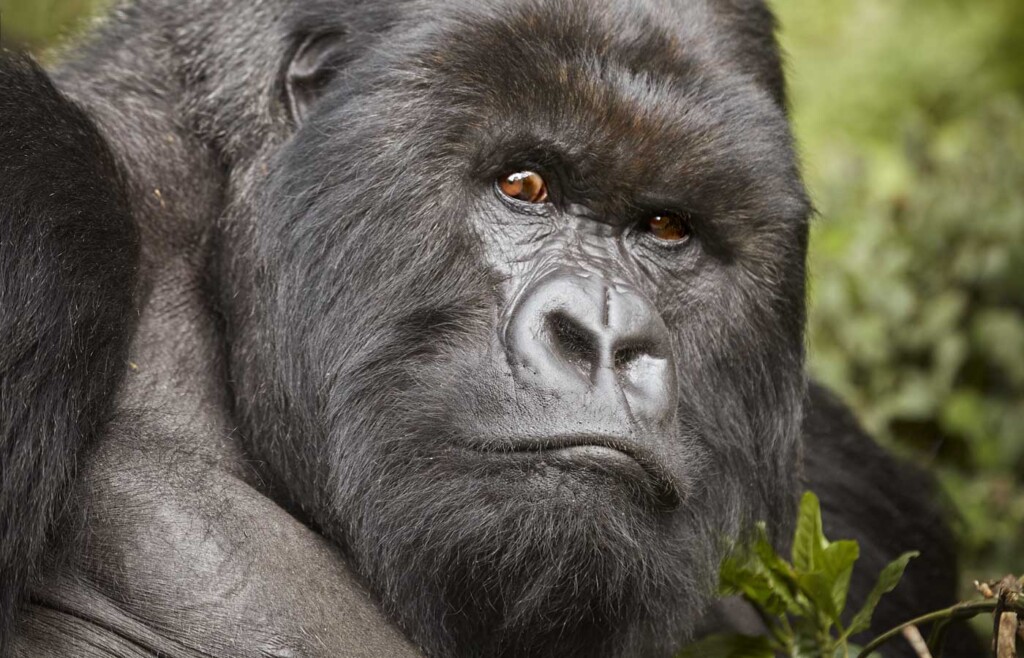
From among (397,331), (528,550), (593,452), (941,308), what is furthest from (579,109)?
(941,308)

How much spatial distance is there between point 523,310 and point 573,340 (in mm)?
146

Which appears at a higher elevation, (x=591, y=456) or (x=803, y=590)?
(x=591, y=456)

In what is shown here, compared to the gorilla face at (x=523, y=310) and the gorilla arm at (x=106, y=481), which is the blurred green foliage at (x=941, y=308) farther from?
the gorilla arm at (x=106, y=481)

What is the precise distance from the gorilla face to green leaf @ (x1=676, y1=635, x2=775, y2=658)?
0.20 ft

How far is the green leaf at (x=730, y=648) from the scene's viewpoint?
3.14 m

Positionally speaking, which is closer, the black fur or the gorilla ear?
the black fur

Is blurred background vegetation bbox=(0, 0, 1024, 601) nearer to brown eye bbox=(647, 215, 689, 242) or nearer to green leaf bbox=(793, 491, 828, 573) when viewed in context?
brown eye bbox=(647, 215, 689, 242)

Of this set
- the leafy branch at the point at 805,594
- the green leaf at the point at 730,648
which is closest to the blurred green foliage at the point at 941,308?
the leafy branch at the point at 805,594

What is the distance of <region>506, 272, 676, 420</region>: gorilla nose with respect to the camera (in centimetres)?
273

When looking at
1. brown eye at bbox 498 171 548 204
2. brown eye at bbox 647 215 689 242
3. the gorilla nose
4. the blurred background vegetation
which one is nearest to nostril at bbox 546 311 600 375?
the gorilla nose

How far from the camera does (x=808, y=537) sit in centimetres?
314

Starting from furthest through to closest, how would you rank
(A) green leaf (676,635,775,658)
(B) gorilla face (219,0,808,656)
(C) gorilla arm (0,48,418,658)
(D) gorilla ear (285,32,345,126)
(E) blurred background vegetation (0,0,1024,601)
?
(E) blurred background vegetation (0,0,1024,601), (D) gorilla ear (285,32,345,126), (A) green leaf (676,635,775,658), (B) gorilla face (219,0,808,656), (C) gorilla arm (0,48,418,658)

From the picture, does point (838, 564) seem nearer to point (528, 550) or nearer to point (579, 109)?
point (528, 550)

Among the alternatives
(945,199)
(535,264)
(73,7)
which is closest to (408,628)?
(535,264)
